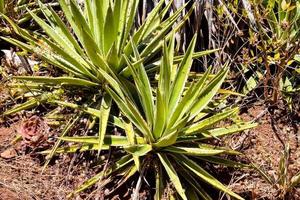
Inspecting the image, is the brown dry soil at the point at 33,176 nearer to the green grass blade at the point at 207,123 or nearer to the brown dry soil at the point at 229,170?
the brown dry soil at the point at 229,170

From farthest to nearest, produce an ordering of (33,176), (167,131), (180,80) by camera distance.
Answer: (33,176)
(180,80)
(167,131)

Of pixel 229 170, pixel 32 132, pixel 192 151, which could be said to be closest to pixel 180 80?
pixel 192 151

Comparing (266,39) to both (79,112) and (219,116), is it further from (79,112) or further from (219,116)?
(79,112)

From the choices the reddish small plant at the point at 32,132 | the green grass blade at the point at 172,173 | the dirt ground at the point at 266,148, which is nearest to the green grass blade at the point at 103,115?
the green grass blade at the point at 172,173

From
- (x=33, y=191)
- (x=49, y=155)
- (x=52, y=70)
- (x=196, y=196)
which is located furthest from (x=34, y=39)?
(x=196, y=196)

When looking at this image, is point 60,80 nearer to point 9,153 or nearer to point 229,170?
point 9,153

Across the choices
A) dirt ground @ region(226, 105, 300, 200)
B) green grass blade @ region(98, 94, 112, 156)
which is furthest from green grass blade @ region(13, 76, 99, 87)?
dirt ground @ region(226, 105, 300, 200)
